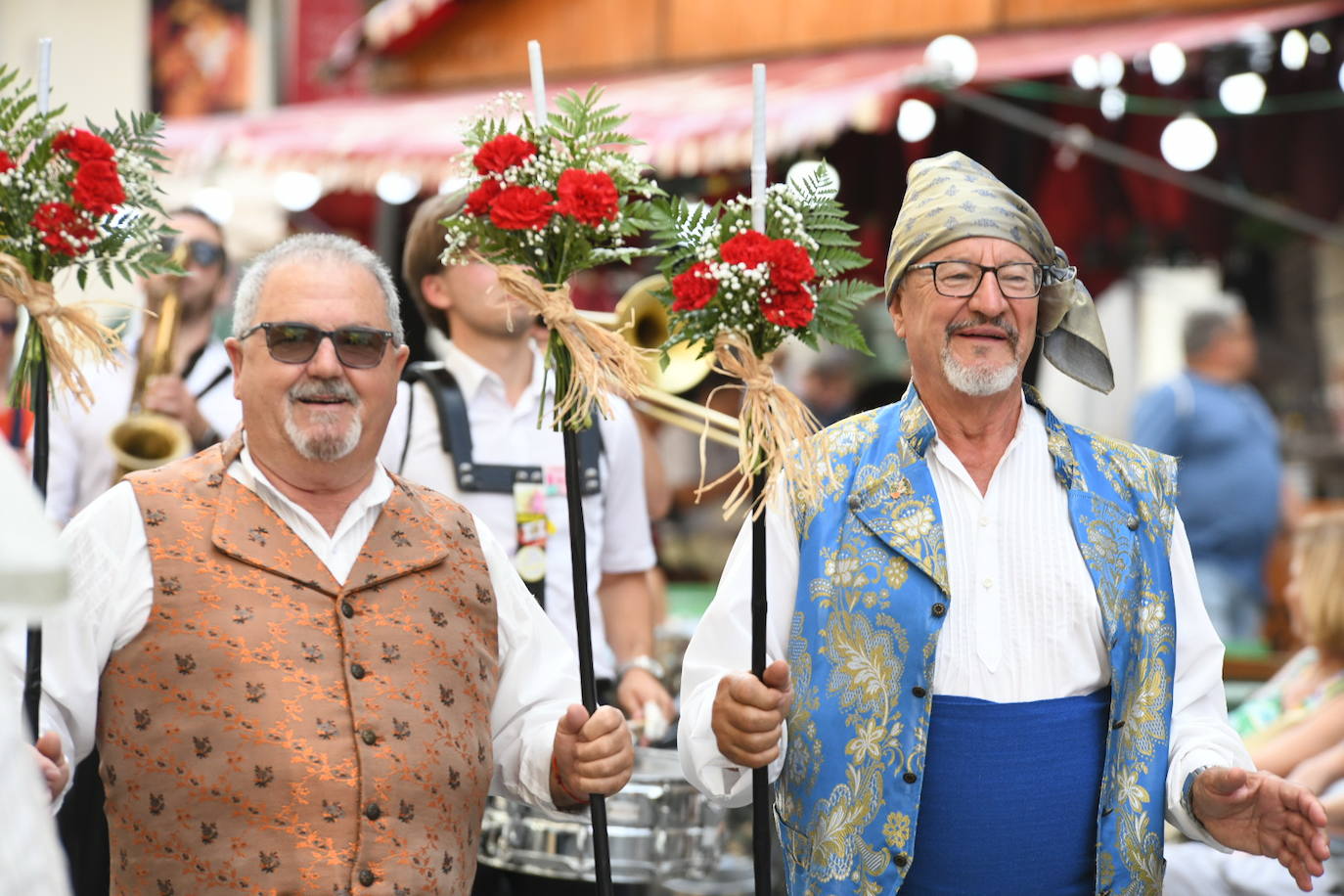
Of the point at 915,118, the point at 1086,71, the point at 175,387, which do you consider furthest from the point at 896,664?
the point at 1086,71

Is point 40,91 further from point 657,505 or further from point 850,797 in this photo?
point 657,505

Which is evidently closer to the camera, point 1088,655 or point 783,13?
point 1088,655

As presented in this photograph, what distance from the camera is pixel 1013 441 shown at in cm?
337

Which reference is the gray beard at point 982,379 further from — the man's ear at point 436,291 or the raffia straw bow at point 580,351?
the man's ear at point 436,291

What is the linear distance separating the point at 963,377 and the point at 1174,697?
2.51ft

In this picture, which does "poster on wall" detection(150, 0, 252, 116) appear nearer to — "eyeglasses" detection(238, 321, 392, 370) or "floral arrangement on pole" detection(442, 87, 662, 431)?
"eyeglasses" detection(238, 321, 392, 370)

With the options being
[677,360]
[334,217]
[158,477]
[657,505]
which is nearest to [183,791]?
[158,477]

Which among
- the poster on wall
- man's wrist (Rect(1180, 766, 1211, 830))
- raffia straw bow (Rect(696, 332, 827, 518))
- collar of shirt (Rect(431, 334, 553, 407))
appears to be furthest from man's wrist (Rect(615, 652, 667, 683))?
the poster on wall

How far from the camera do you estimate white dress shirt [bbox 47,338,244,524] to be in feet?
16.0

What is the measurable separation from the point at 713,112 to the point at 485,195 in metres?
5.42

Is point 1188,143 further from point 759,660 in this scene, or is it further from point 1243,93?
point 759,660

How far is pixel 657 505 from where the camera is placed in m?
5.28

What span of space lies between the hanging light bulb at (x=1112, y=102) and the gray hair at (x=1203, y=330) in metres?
1.10

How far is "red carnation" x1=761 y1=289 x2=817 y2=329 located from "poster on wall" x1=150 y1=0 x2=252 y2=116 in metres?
15.3
